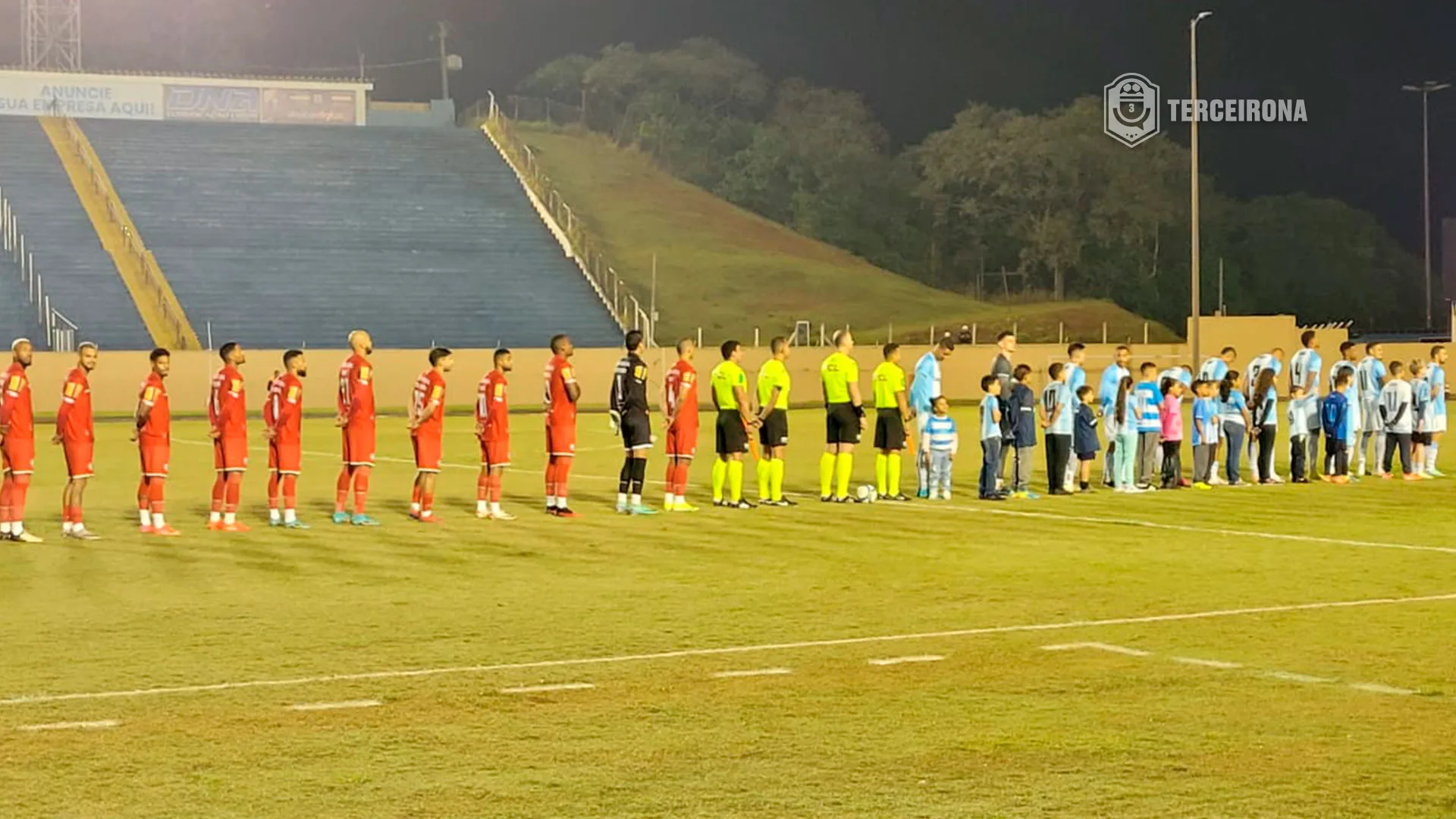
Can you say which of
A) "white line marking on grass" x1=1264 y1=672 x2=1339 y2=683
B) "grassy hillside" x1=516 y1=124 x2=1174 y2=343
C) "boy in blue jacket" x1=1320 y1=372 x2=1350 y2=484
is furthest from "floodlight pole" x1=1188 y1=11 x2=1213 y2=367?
"white line marking on grass" x1=1264 y1=672 x2=1339 y2=683

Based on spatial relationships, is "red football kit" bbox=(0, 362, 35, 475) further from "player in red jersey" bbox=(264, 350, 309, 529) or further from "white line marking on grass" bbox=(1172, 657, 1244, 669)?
"white line marking on grass" bbox=(1172, 657, 1244, 669)

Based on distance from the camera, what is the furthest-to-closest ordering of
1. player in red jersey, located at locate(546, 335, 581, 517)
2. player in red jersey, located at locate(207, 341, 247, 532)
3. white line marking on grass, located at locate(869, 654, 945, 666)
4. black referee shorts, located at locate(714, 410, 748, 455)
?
black referee shorts, located at locate(714, 410, 748, 455)
player in red jersey, located at locate(546, 335, 581, 517)
player in red jersey, located at locate(207, 341, 247, 532)
white line marking on grass, located at locate(869, 654, 945, 666)

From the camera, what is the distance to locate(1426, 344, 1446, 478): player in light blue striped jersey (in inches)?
1026

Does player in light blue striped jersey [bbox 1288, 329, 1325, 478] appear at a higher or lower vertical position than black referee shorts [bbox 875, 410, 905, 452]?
higher

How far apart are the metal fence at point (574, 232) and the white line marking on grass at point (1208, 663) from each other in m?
45.5

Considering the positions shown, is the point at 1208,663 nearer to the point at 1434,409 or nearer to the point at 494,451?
the point at 494,451

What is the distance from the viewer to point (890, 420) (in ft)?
71.9

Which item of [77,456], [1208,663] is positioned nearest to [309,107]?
[77,456]

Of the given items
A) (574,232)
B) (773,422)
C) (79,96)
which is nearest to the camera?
(773,422)

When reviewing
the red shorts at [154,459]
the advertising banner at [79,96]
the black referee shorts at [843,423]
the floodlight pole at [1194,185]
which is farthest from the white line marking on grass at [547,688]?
the advertising banner at [79,96]

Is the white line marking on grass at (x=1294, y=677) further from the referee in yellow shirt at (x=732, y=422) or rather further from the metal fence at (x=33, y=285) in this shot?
the metal fence at (x=33, y=285)

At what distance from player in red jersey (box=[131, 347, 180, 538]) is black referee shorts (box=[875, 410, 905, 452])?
7683 mm

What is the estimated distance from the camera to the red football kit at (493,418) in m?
20.1

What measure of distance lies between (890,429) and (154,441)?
799 cm
